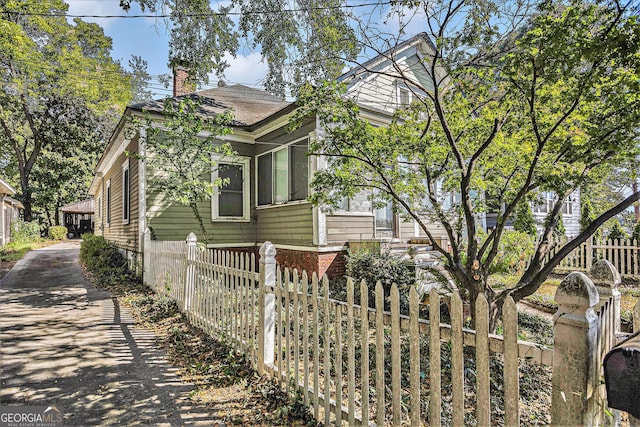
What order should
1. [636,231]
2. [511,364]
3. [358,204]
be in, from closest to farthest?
[511,364], [358,204], [636,231]

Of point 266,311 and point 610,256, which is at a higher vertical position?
point 266,311

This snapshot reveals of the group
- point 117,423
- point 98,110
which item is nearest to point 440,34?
point 117,423

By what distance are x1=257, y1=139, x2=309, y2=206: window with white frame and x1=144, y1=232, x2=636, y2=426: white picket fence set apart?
374 centimetres

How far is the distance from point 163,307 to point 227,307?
2574 millimetres

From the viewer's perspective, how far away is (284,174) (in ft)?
31.8

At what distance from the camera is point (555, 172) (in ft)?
10.7

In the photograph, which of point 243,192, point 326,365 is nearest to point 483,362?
point 326,365

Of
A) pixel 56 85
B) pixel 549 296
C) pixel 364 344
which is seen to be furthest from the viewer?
pixel 56 85

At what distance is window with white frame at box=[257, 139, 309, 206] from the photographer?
8.92 meters

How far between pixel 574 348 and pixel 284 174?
8660mm

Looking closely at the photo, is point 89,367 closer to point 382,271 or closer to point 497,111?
point 382,271

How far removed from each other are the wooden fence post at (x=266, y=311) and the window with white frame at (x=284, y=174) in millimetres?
5227

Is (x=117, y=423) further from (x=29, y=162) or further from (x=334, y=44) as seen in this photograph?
(x=29, y=162)

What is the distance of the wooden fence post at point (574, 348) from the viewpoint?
1.42 m
